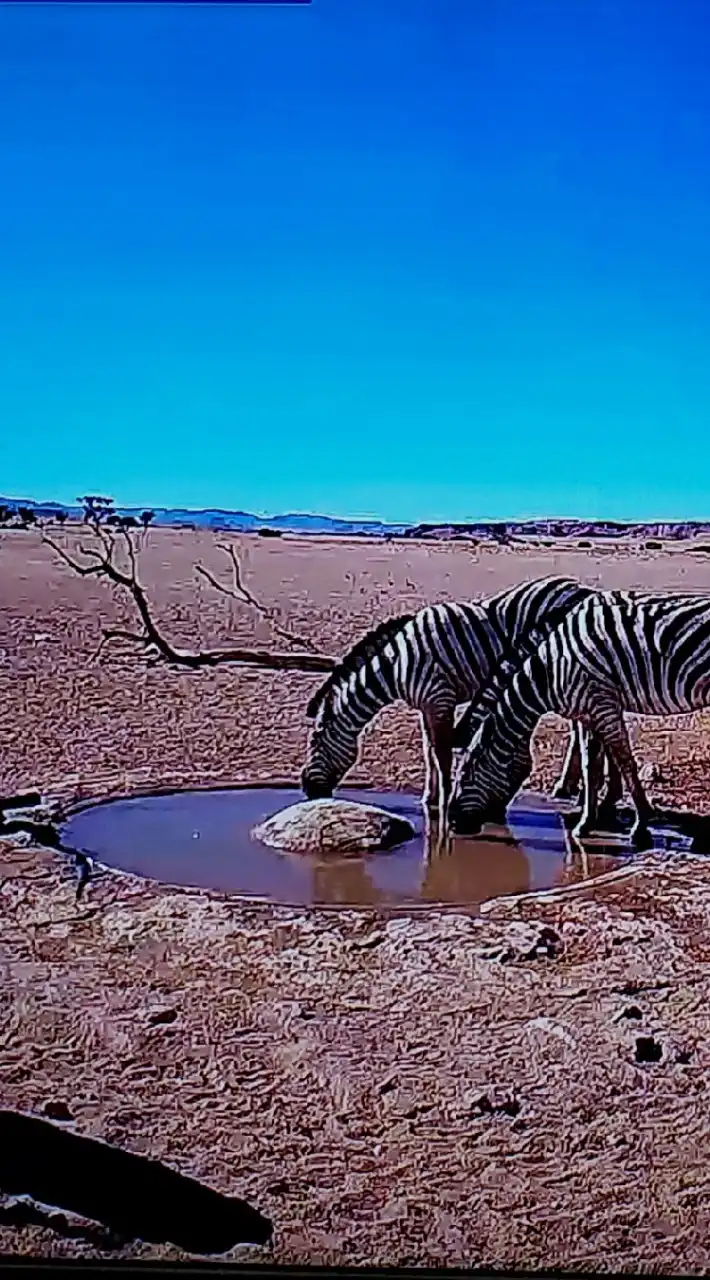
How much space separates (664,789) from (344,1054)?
3.12 ft

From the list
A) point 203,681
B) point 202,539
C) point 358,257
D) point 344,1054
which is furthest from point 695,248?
point 344,1054

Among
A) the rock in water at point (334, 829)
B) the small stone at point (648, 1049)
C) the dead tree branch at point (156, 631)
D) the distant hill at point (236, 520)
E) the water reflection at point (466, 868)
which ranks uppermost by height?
the distant hill at point (236, 520)

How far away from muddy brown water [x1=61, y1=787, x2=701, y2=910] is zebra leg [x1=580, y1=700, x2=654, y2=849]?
4 centimetres

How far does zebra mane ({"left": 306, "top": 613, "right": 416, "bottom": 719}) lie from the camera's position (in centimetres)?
244

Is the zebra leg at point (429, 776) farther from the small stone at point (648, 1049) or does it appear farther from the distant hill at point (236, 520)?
the small stone at point (648, 1049)

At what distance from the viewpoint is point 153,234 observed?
224 cm

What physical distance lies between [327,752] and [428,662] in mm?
269

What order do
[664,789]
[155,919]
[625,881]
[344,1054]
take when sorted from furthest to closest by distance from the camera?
[664,789], [625,881], [155,919], [344,1054]

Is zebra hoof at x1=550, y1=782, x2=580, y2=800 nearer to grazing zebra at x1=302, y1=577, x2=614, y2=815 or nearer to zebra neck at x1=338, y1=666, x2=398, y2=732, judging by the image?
grazing zebra at x1=302, y1=577, x2=614, y2=815

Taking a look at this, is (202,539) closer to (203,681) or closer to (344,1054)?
(203,681)

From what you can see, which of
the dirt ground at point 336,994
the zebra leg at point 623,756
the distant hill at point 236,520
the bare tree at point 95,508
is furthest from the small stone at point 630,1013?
the bare tree at point 95,508

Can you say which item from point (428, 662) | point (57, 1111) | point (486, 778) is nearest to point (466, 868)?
point (486, 778)

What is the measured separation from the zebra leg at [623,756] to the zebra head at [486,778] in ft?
0.50

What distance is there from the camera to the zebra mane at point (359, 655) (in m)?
2.44
